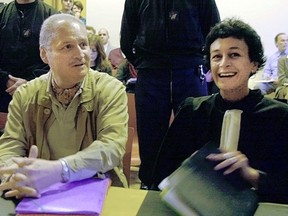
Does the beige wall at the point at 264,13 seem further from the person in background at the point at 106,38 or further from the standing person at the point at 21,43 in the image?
the standing person at the point at 21,43

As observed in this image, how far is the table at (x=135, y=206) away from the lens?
1.18 metres

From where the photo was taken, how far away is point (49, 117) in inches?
65.4

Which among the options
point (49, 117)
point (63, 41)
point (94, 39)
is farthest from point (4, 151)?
point (94, 39)

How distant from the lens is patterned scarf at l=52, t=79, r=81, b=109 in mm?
1689

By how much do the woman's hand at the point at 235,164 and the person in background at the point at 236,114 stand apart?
0.17 metres

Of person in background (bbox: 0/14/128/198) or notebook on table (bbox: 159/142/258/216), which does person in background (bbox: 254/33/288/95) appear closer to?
person in background (bbox: 0/14/128/198)

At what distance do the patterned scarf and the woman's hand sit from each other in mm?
669

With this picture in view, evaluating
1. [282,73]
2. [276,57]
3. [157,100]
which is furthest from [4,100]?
[276,57]

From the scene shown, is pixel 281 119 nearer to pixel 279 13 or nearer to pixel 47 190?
pixel 47 190

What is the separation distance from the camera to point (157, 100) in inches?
90.2

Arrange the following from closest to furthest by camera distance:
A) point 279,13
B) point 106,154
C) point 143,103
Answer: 1. point 106,154
2. point 143,103
3. point 279,13

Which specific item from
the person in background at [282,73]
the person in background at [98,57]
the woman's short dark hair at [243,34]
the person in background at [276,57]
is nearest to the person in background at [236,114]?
the woman's short dark hair at [243,34]

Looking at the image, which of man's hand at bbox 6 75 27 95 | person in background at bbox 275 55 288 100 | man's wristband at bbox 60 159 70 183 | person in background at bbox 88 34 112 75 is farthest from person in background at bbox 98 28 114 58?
man's wristband at bbox 60 159 70 183

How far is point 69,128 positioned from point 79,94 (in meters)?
0.14
